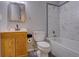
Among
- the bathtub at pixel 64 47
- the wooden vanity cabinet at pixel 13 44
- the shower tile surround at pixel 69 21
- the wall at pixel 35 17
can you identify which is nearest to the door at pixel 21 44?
the wooden vanity cabinet at pixel 13 44

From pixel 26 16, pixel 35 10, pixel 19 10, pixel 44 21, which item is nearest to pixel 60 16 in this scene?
pixel 44 21

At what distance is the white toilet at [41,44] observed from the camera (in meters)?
2.08

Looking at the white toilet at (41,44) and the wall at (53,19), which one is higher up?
the wall at (53,19)

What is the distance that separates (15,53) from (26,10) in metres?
0.78

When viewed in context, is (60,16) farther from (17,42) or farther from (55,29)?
(17,42)

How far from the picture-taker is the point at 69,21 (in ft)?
A: 6.99

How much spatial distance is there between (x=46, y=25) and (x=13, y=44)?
67 centimetres

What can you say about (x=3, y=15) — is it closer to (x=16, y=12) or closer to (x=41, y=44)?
(x=16, y=12)

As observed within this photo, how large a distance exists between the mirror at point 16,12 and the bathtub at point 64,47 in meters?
0.65

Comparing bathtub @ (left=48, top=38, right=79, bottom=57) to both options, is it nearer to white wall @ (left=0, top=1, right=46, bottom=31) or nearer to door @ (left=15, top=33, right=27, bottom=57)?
white wall @ (left=0, top=1, right=46, bottom=31)

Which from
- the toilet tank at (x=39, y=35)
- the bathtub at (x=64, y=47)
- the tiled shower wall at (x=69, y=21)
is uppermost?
the tiled shower wall at (x=69, y=21)

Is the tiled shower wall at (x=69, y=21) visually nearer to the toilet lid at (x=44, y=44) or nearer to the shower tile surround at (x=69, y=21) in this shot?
the shower tile surround at (x=69, y=21)

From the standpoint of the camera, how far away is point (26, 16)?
2.09 metres

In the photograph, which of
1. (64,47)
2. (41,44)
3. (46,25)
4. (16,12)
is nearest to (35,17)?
(46,25)
